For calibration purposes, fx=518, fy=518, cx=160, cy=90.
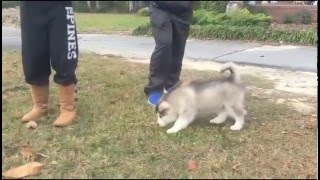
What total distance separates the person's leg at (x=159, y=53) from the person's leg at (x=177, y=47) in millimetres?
51

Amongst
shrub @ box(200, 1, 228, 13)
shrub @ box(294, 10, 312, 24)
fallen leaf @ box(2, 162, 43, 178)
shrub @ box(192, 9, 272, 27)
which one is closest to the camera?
fallen leaf @ box(2, 162, 43, 178)

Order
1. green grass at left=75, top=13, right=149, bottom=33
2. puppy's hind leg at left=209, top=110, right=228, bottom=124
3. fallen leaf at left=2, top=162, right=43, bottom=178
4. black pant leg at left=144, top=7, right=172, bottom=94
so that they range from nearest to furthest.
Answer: fallen leaf at left=2, top=162, right=43, bottom=178
puppy's hind leg at left=209, top=110, right=228, bottom=124
black pant leg at left=144, top=7, right=172, bottom=94
green grass at left=75, top=13, right=149, bottom=33

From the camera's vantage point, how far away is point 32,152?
305cm

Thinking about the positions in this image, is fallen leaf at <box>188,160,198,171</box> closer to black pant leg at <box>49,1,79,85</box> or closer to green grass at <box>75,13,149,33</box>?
black pant leg at <box>49,1,79,85</box>

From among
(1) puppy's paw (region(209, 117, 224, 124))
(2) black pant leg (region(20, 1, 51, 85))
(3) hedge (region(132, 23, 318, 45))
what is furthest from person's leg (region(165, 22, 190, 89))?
(3) hedge (region(132, 23, 318, 45))

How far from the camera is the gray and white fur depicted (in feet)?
11.3

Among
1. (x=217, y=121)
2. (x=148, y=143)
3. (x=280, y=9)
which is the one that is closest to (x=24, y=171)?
(x=148, y=143)

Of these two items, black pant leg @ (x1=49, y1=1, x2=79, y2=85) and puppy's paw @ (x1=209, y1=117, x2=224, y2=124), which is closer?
black pant leg @ (x1=49, y1=1, x2=79, y2=85)

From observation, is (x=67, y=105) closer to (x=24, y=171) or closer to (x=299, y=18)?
(x=24, y=171)

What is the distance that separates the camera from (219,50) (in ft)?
27.4

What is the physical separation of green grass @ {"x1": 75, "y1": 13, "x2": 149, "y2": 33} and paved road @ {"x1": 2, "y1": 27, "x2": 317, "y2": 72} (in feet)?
7.44

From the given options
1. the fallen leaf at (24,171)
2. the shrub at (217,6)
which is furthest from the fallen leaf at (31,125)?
the shrub at (217,6)

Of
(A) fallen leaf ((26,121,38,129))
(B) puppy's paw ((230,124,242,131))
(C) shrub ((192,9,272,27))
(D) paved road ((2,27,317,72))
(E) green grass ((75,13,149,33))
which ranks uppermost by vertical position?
(B) puppy's paw ((230,124,242,131))

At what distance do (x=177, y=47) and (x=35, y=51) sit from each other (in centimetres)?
113
